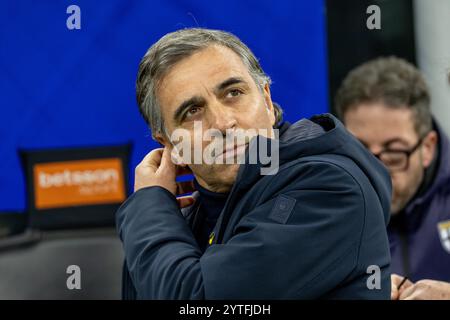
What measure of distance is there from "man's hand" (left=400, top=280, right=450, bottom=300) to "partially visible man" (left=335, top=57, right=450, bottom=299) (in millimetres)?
710

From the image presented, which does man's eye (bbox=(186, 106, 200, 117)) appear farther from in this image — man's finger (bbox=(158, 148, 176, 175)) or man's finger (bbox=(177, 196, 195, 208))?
man's finger (bbox=(177, 196, 195, 208))

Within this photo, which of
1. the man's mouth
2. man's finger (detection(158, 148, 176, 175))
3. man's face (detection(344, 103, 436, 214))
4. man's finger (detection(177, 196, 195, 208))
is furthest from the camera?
man's face (detection(344, 103, 436, 214))

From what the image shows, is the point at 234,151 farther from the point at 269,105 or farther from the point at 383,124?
the point at 383,124

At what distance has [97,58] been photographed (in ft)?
10.7

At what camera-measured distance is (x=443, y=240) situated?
2.85 metres

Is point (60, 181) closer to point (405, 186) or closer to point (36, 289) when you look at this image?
point (36, 289)

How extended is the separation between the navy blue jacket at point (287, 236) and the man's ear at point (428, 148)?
145 centimetres

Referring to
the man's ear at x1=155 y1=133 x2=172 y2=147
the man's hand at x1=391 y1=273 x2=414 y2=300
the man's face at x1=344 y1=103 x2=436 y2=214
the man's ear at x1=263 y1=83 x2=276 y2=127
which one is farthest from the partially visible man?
the man's ear at x1=155 y1=133 x2=172 y2=147

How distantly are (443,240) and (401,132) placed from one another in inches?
17.6

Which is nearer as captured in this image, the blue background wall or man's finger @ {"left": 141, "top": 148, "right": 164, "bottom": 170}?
man's finger @ {"left": 141, "top": 148, "right": 164, "bottom": 170}

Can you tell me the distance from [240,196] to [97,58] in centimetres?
186

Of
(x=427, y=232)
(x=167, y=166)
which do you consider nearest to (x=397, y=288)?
(x=167, y=166)

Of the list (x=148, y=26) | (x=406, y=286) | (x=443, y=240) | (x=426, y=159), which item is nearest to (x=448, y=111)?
(x=426, y=159)

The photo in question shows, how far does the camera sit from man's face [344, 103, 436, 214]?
295cm
